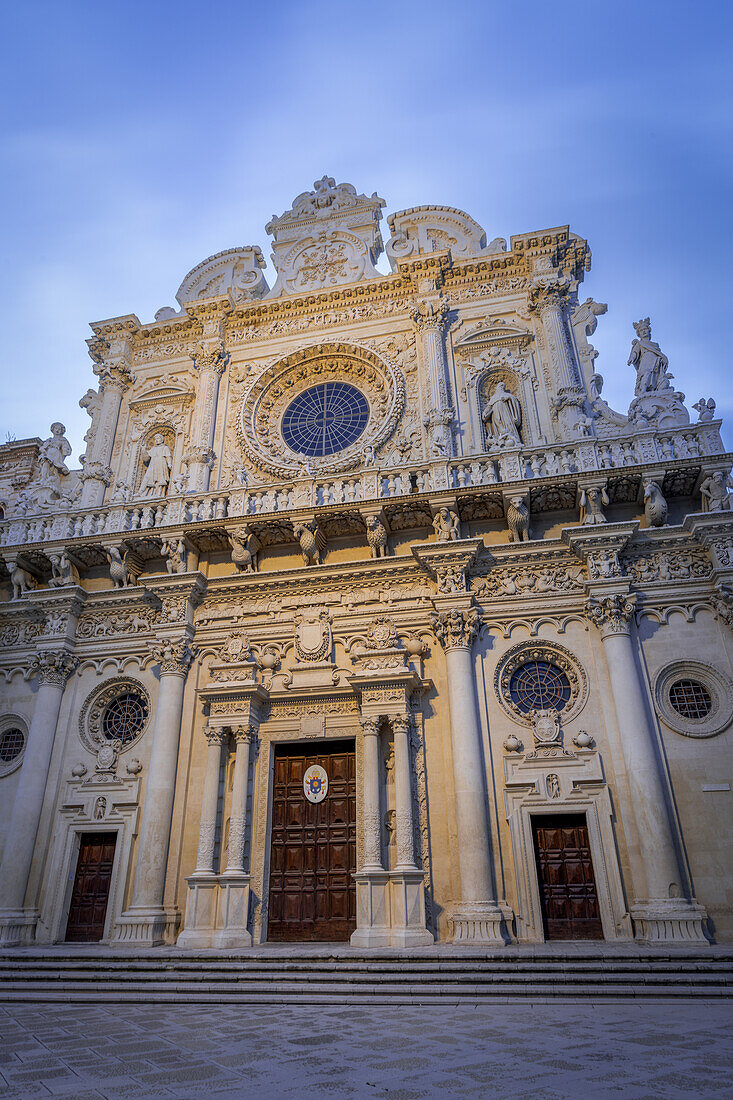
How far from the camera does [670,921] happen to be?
11.0 meters

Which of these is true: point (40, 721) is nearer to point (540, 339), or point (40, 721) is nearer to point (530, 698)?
point (530, 698)

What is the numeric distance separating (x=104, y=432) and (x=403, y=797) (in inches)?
494

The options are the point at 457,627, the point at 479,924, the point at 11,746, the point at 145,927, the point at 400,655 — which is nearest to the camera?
the point at 479,924

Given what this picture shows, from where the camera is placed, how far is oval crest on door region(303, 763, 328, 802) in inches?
542

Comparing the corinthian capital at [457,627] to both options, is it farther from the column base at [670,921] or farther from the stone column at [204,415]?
the stone column at [204,415]

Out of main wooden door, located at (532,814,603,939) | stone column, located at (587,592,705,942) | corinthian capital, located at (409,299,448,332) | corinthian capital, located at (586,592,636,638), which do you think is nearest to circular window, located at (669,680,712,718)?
stone column, located at (587,592,705,942)

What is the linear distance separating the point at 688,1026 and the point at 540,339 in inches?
562

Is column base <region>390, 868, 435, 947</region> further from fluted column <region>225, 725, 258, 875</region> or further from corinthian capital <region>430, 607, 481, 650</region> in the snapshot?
corinthian capital <region>430, 607, 481, 650</region>

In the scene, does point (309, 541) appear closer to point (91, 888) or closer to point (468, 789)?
point (468, 789)

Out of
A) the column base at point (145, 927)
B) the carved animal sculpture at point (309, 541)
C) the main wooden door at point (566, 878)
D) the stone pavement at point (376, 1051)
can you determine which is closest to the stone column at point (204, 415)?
the carved animal sculpture at point (309, 541)

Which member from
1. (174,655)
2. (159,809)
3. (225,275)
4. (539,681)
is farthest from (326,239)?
(159,809)

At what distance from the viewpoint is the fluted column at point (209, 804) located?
13.1m

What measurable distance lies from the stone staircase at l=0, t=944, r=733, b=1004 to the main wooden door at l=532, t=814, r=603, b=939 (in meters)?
1.04

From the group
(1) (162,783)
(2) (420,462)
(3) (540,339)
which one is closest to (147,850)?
(1) (162,783)
